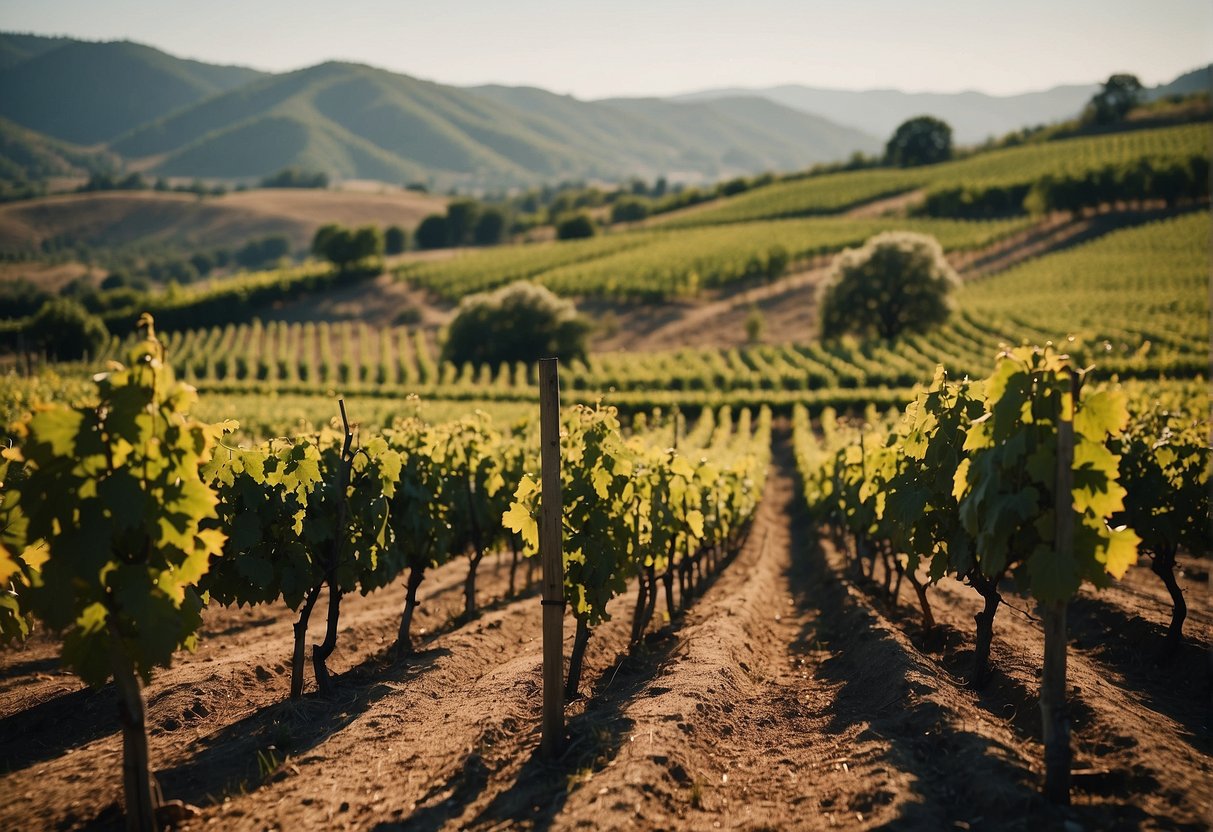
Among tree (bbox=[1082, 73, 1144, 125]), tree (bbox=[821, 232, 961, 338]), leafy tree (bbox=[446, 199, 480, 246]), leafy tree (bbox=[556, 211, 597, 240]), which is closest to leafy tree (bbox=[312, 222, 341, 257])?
leafy tree (bbox=[446, 199, 480, 246])

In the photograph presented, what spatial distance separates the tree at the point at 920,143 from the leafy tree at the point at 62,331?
10049cm

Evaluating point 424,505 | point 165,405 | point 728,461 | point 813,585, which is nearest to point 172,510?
point 165,405

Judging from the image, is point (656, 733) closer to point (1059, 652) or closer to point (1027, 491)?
point (1059, 652)

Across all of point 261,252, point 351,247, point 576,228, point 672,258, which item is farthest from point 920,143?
point 261,252

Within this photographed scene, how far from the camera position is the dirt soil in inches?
216

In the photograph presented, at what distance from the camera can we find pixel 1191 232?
66.4m

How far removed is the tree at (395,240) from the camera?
10681 centimetres

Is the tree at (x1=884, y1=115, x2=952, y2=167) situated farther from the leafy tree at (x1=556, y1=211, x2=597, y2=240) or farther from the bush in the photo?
the leafy tree at (x1=556, y1=211, x2=597, y2=240)

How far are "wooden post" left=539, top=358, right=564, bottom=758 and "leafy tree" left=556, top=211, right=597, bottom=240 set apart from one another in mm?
95228

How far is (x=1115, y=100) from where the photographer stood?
11294cm

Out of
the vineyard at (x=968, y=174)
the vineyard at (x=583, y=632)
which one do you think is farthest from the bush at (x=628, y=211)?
the vineyard at (x=583, y=632)

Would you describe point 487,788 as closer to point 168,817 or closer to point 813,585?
point 168,817

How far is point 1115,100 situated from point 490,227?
8816 centimetres

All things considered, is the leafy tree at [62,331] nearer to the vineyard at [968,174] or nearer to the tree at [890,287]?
the tree at [890,287]
